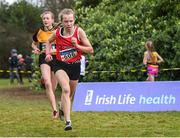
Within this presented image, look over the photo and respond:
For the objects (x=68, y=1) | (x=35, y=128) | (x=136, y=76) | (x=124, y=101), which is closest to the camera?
(x=35, y=128)

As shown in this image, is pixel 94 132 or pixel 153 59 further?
pixel 153 59

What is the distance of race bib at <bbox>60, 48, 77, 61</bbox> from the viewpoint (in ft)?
29.7

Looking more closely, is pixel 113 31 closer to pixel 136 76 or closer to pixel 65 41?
pixel 136 76

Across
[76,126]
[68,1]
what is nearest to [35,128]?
[76,126]

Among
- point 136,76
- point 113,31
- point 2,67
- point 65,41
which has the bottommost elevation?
point 2,67

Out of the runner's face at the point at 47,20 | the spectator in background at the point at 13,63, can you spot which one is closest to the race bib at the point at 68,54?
the runner's face at the point at 47,20

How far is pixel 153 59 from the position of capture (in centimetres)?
1641

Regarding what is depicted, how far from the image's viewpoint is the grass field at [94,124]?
8711mm

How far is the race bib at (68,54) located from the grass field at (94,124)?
1.20 m

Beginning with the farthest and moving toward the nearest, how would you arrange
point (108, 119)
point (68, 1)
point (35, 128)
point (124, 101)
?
point (68, 1) → point (124, 101) → point (108, 119) → point (35, 128)

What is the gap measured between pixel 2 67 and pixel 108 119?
3669 centimetres

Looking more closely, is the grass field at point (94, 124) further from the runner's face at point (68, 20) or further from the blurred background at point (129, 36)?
the blurred background at point (129, 36)

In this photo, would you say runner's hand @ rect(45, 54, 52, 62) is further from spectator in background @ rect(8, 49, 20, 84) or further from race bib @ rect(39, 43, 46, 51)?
spectator in background @ rect(8, 49, 20, 84)

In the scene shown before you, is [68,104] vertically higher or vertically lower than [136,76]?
higher
